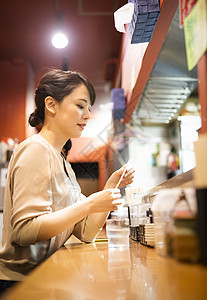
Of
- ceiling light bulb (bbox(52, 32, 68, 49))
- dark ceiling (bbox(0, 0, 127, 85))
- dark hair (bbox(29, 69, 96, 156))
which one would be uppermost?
dark ceiling (bbox(0, 0, 127, 85))

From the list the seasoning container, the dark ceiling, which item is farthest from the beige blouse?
the dark ceiling

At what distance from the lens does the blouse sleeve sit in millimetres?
1078

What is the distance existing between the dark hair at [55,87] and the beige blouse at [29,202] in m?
0.27

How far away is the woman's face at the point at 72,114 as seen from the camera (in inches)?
55.7

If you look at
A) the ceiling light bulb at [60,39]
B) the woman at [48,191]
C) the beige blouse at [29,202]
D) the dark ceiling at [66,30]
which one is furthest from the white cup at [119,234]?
the ceiling light bulb at [60,39]

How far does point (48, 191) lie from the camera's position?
3.79 ft

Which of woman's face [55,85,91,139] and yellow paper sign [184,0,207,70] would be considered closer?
yellow paper sign [184,0,207,70]

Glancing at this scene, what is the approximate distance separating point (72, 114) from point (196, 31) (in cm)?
92

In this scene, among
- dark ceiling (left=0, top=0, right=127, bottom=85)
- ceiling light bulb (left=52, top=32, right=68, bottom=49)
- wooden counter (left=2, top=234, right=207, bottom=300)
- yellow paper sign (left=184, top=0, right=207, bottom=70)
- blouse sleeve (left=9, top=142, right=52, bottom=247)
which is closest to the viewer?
wooden counter (left=2, top=234, right=207, bottom=300)

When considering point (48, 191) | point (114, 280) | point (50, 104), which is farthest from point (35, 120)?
point (114, 280)

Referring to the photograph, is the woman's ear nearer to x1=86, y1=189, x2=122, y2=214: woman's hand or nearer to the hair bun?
the hair bun

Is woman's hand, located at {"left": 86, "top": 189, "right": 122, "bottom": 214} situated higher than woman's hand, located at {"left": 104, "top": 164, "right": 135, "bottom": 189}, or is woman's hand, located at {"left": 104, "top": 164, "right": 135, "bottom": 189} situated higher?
woman's hand, located at {"left": 104, "top": 164, "right": 135, "bottom": 189}

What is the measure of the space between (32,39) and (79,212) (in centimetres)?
413

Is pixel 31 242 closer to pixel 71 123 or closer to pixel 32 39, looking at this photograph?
pixel 71 123
